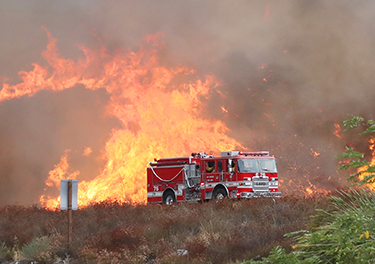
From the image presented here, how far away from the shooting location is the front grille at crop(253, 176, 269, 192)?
66.5ft

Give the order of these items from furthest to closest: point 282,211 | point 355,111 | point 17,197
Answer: point 17,197
point 355,111
point 282,211

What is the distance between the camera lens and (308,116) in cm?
3494

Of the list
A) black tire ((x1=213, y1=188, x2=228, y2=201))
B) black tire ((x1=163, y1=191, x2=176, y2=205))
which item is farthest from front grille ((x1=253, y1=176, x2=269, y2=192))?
black tire ((x1=163, y1=191, x2=176, y2=205))

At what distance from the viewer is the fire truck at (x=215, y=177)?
66.5 ft

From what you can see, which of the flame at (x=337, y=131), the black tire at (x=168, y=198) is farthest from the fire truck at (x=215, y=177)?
the flame at (x=337, y=131)

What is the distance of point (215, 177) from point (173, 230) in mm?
8738

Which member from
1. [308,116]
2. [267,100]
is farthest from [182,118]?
[308,116]

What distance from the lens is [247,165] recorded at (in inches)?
806

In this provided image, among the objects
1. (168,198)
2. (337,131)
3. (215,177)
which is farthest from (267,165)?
(337,131)

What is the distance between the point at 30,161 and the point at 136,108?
481 inches

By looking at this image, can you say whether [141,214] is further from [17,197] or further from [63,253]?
[17,197]

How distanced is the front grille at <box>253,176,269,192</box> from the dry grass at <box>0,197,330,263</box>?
4.09 metres

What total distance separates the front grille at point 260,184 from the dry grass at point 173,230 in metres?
4.09

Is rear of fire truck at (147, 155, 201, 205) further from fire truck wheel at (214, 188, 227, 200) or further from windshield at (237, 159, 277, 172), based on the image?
windshield at (237, 159, 277, 172)
